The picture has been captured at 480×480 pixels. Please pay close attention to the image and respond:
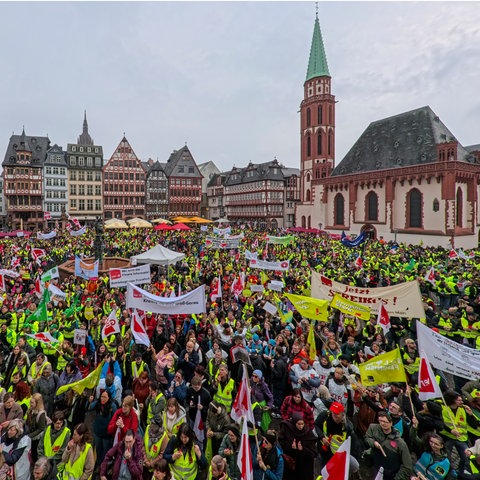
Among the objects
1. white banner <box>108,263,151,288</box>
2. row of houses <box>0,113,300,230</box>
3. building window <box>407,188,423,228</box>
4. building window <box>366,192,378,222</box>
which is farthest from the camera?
row of houses <box>0,113,300,230</box>

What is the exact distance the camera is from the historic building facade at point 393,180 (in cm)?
3769

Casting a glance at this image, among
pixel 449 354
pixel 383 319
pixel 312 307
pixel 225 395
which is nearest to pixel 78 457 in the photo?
pixel 225 395

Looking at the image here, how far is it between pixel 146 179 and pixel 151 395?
6284 cm

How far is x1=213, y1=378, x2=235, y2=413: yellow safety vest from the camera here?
6039 mm

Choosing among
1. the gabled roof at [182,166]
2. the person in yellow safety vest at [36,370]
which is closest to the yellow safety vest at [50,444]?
the person in yellow safety vest at [36,370]

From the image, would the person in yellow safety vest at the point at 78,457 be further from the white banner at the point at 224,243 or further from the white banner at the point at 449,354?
the white banner at the point at 224,243

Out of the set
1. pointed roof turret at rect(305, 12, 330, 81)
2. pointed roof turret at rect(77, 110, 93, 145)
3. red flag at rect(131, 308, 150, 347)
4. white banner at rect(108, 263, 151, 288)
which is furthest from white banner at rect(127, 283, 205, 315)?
pointed roof turret at rect(77, 110, 93, 145)

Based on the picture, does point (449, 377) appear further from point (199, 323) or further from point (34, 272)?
point (34, 272)

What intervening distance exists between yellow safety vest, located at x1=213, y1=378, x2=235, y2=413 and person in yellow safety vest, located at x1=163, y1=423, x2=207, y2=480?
1211mm

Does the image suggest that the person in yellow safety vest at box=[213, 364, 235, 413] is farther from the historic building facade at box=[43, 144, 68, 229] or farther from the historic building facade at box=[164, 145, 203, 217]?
the historic building facade at box=[164, 145, 203, 217]

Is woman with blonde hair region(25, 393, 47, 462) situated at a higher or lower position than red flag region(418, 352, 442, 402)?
lower

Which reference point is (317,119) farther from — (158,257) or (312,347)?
(312,347)

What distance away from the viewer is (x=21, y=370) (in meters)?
6.71

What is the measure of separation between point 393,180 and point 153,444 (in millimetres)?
43118
